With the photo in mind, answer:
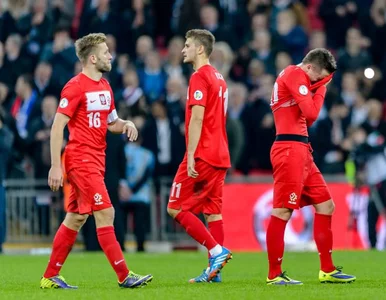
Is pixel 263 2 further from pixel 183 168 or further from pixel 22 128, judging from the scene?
pixel 183 168

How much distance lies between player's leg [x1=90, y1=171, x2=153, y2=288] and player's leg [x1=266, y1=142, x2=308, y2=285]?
4.34ft

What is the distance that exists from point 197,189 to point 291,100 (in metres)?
1.45

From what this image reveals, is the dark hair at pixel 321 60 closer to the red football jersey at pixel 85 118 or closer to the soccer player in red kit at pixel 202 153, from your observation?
the soccer player in red kit at pixel 202 153

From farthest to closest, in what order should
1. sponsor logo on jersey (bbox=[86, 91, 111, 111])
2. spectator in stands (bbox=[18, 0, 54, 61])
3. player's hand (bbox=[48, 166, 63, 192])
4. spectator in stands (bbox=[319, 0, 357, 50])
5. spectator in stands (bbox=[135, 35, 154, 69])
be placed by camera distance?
spectator in stands (bbox=[319, 0, 357, 50]), spectator in stands (bbox=[18, 0, 54, 61]), spectator in stands (bbox=[135, 35, 154, 69]), sponsor logo on jersey (bbox=[86, 91, 111, 111]), player's hand (bbox=[48, 166, 63, 192])

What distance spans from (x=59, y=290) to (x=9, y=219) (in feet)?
33.9

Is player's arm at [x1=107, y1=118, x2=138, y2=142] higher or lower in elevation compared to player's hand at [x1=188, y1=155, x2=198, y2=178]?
higher

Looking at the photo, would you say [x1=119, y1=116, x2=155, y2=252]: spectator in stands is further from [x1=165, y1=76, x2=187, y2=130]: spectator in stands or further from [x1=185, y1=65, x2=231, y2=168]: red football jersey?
[x1=185, y1=65, x2=231, y2=168]: red football jersey

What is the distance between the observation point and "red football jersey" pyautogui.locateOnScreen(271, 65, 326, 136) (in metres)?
11.7

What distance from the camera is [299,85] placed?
38.4 feet

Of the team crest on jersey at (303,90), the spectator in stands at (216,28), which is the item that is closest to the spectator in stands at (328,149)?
the spectator in stands at (216,28)

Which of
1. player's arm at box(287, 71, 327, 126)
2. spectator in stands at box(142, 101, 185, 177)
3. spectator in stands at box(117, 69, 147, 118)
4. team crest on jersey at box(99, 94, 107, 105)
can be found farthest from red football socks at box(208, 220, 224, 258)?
spectator in stands at box(142, 101, 185, 177)

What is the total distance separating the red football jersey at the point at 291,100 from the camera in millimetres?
11727

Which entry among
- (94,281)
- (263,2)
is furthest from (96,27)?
(94,281)

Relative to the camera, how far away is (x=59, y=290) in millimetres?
11422
